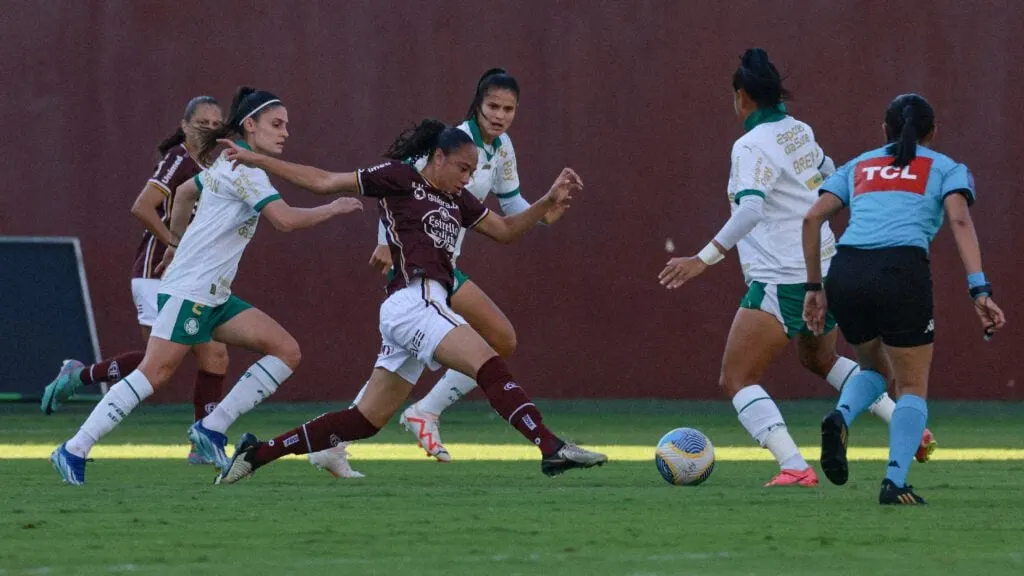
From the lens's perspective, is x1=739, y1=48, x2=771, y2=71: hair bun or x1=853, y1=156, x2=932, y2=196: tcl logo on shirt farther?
x1=739, y1=48, x2=771, y2=71: hair bun

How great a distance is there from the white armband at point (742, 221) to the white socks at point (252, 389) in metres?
2.41

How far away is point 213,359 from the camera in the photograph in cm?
984

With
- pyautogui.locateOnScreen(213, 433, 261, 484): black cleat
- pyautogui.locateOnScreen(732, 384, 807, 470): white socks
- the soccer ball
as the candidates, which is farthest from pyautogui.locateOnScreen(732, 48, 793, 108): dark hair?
pyautogui.locateOnScreen(213, 433, 261, 484): black cleat

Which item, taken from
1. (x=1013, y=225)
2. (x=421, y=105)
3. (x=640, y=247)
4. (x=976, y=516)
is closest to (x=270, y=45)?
(x=421, y=105)

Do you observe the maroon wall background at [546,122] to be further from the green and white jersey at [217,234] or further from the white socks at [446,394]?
the green and white jersey at [217,234]

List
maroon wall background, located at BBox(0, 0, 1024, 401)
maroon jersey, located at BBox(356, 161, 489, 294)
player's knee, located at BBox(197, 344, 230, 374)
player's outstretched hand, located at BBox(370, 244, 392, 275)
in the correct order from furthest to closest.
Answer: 1. maroon wall background, located at BBox(0, 0, 1024, 401)
2. player's knee, located at BBox(197, 344, 230, 374)
3. player's outstretched hand, located at BBox(370, 244, 392, 275)
4. maroon jersey, located at BBox(356, 161, 489, 294)

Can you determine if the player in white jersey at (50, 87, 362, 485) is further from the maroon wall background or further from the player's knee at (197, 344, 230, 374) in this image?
the maroon wall background

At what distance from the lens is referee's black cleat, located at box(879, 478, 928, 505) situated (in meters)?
6.64

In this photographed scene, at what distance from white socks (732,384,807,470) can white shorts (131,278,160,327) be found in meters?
4.26

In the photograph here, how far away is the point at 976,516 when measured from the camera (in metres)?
6.39

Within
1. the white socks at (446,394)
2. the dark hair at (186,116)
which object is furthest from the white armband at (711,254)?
A: the dark hair at (186,116)

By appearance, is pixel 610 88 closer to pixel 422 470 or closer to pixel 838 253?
pixel 422 470

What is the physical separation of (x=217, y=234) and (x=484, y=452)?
2.55m

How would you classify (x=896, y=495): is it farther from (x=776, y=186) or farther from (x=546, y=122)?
(x=546, y=122)
